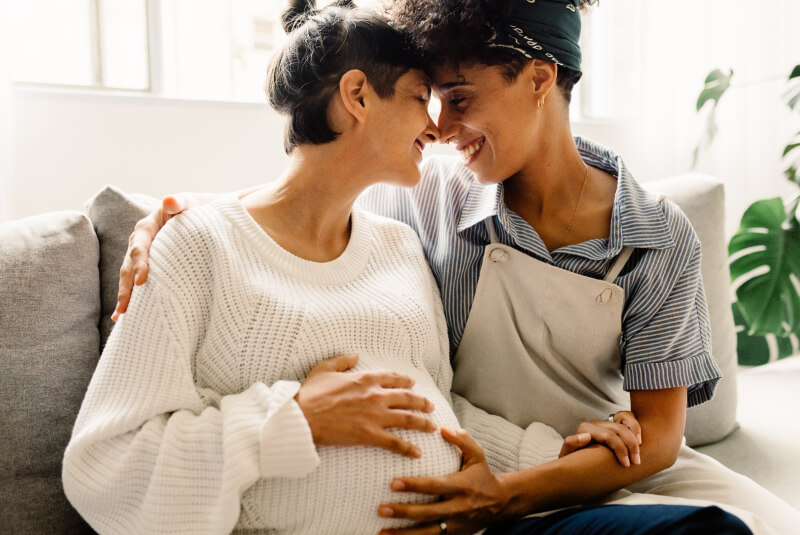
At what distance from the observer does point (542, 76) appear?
52.0 inches

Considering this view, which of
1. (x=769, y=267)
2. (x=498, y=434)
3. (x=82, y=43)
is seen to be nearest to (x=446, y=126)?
(x=498, y=434)

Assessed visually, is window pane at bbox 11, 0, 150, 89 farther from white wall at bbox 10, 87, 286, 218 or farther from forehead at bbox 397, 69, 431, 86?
forehead at bbox 397, 69, 431, 86

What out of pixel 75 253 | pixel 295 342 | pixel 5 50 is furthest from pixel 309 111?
pixel 5 50

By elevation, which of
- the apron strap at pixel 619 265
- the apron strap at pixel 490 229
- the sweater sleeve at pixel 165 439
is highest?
the apron strap at pixel 490 229

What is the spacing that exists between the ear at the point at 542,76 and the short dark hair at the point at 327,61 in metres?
0.22

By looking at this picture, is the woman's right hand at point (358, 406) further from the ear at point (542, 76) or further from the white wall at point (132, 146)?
the white wall at point (132, 146)

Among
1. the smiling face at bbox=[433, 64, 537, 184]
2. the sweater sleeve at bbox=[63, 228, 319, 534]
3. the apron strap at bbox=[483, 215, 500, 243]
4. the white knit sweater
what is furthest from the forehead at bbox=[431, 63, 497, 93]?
the sweater sleeve at bbox=[63, 228, 319, 534]

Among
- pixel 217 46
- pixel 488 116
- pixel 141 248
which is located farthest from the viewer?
pixel 217 46

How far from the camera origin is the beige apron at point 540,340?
133 centimetres

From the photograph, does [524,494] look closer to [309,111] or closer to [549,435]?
[549,435]

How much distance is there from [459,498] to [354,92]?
0.69 metres

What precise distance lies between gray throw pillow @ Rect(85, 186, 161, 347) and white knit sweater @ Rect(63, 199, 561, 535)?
285 mm

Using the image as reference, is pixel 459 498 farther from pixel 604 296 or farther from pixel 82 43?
pixel 82 43

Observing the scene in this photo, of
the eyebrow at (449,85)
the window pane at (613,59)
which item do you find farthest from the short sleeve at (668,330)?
the window pane at (613,59)
